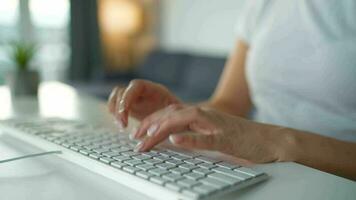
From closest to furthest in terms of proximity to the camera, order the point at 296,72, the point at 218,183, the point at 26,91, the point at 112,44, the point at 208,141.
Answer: the point at 218,183, the point at 208,141, the point at 296,72, the point at 26,91, the point at 112,44

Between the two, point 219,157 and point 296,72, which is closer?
point 219,157

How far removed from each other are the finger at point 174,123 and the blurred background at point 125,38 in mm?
2950

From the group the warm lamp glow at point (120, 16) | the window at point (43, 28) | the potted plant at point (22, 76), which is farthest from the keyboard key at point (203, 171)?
the warm lamp glow at point (120, 16)

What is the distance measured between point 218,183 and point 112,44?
4266mm

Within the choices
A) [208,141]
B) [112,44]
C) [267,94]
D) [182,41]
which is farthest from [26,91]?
[112,44]

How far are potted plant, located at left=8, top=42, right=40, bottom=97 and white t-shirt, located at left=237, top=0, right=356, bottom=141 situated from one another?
707 mm

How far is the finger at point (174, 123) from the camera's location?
0.53m

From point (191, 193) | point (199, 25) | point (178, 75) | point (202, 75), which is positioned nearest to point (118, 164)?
point (191, 193)

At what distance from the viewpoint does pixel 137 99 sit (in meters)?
0.74

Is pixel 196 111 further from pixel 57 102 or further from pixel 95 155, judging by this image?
pixel 57 102

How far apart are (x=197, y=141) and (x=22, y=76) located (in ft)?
2.98

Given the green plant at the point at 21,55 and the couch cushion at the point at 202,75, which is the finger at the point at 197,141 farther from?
Result: the couch cushion at the point at 202,75

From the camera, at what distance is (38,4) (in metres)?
4.04

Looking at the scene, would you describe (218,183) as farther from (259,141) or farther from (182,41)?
(182,41)
